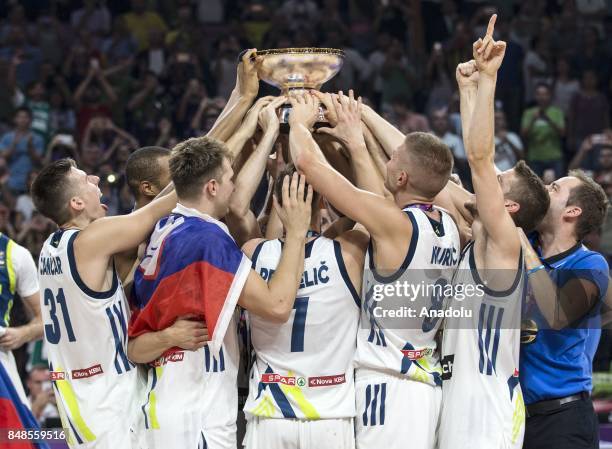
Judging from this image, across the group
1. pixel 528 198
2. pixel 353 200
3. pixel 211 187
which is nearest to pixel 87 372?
pixel 211 187

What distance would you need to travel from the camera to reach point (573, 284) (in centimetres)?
540

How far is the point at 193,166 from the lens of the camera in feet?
16.6

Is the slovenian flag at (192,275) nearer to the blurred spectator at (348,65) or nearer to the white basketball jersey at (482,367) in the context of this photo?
the white basketball jersey at (482,367)

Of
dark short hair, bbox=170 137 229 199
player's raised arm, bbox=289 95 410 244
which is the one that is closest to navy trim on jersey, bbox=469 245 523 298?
player's raised arm, bbox=289 95 410 244

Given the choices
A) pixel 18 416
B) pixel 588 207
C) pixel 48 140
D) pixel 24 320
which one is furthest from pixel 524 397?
pixel 48 140

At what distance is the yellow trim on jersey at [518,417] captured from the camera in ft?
16.6

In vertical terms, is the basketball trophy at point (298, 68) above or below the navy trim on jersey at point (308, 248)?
above

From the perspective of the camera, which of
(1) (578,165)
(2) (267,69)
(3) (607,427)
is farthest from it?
(1) (578,165)

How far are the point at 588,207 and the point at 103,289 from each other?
8.83 ft

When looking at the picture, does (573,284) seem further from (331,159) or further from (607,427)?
(607,427)

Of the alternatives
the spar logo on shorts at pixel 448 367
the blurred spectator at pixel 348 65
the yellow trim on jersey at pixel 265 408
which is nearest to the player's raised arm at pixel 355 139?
the spar logo on shorts at pixel 448 367

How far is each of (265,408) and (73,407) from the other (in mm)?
1049

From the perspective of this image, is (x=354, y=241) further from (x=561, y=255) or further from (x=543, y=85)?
(x=543, y=85)

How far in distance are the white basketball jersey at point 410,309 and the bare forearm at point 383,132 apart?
0.62m
